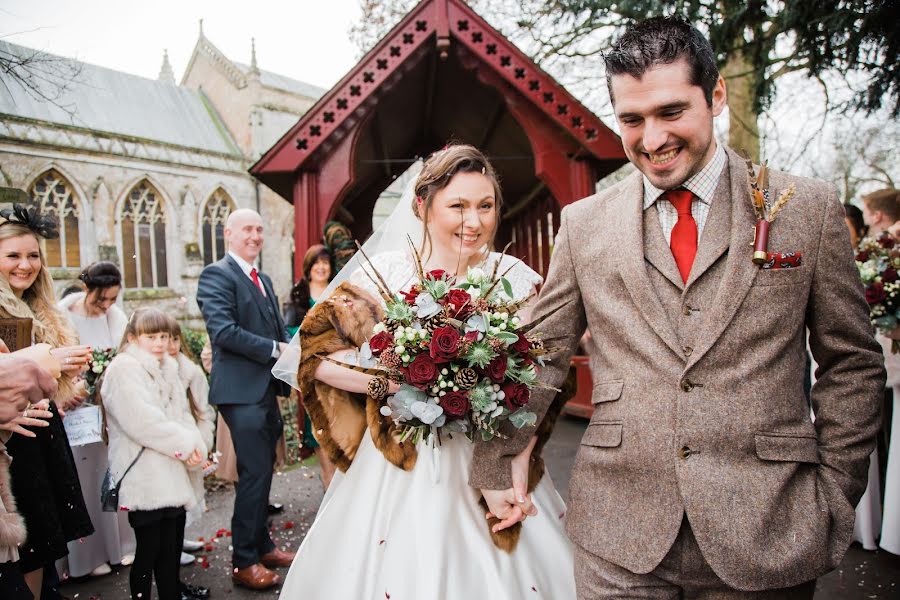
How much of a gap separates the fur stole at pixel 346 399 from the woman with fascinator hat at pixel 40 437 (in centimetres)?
132

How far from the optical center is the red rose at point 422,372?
71.2 inches

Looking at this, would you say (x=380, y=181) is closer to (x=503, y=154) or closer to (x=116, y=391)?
(x=503, y=154)

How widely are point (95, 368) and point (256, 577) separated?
2.00 metres

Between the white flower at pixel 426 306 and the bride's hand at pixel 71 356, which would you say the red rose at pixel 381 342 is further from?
the bride's hand at pixel 71 356

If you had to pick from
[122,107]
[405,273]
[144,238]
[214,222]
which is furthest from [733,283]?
[214,222]

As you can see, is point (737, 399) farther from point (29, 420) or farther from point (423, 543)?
point (29, 420)

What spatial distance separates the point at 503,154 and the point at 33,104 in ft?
20.9

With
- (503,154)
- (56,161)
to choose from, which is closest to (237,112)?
(56,161)

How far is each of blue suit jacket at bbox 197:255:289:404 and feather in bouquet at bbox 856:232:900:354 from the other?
428 centimetres

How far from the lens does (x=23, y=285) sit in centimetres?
312

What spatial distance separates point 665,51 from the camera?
5.42 feet

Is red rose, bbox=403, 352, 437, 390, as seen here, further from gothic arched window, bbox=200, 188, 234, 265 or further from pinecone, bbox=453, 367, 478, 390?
gothic arched window, bbox=200, 188, 234, 265

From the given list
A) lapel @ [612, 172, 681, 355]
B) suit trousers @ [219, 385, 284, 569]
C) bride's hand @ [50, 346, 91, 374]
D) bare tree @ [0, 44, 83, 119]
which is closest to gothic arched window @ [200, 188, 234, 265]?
bare tree @ [0, 44, 83, 119]

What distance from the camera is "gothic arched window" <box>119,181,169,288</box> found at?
18.8 metres
